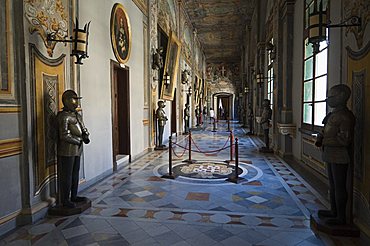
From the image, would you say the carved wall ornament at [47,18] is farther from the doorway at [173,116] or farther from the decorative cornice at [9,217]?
the doorway at [173,116]

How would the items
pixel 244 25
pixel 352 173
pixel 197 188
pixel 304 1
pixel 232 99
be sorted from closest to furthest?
pixel 352 173, pixel 197 188, pixel 304 1, pixel 244 25, pixel 232 99

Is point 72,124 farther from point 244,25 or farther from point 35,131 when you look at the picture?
point 244,25

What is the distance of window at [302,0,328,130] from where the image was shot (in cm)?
548

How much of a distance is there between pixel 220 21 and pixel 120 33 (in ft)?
43.0

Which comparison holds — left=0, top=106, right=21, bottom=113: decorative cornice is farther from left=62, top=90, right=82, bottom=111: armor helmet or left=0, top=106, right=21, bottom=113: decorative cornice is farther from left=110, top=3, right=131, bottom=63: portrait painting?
left=110, top=3, right=131, bottom=63: portrait painting

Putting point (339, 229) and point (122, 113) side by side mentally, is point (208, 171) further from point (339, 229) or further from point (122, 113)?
point (339, 229)

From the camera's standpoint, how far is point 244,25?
19.2 m

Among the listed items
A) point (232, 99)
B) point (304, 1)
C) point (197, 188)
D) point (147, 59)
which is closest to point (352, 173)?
point (197, 188)

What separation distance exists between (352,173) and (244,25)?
58.8ft

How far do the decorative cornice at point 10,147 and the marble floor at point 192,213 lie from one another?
0.98 m

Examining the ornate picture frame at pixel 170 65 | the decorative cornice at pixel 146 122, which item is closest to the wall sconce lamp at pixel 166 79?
the ornate picture frame at pixel 170 65

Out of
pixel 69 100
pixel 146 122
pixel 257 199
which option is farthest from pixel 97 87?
pixel 257 199

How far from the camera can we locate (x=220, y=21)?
1831 centimetres

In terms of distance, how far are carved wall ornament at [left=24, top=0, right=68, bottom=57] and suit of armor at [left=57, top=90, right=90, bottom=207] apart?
858 millimetres
